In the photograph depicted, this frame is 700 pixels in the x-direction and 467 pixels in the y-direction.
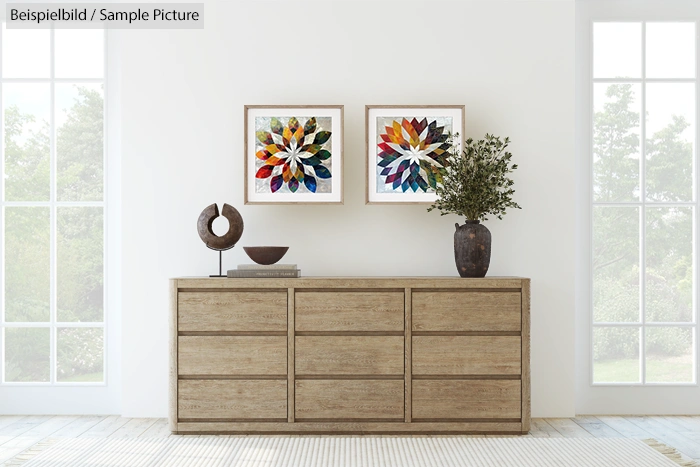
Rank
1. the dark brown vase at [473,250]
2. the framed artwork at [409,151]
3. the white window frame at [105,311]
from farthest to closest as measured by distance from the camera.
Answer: the white window frame at [105,311] → the framed artwork at [409,151] → the dark brown vase at [473,250]

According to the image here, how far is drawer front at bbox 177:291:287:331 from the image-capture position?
10.4 ft

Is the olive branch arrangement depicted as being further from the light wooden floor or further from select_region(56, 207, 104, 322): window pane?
select_region(56, 207, 104, 322): window pane

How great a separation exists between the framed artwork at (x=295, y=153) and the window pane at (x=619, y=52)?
154 centimetres

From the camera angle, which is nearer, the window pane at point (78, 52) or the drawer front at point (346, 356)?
the drawer front at point (346, 356)

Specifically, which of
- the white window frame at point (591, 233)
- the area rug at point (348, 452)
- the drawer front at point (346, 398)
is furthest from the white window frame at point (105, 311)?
the white window frame at point (591, 233)

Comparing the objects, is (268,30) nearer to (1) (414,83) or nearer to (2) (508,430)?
(1) (414,83)

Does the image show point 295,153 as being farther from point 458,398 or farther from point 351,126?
point 458,398

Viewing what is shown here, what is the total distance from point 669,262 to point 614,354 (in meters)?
0.61

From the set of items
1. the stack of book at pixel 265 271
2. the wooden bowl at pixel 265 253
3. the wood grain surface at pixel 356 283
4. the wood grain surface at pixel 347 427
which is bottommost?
the wood grain surface at pixel 347 427

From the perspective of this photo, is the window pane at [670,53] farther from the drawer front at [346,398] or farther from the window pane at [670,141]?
the drawer front at [346,398]

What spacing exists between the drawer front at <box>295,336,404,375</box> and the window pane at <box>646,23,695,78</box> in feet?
7.21

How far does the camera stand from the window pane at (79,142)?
3.69 meters

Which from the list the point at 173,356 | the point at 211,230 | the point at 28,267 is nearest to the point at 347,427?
the point at 173,356

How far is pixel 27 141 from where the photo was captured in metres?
3.70
